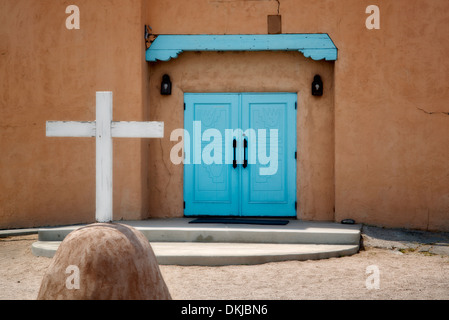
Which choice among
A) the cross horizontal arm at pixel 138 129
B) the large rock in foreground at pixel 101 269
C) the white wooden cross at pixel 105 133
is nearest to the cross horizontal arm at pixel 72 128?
the white wooden cross at pixel 105 133

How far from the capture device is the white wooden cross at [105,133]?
347 centimetres

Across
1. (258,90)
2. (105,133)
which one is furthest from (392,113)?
(105,133)

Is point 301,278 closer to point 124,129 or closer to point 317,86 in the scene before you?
point 124,129

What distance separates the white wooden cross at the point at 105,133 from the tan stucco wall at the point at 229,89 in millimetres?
4872

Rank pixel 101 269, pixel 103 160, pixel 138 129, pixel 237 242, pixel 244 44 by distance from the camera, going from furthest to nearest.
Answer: pixel 244 44 < pixel 237 242 < pixel 138 129 < pixel 103 160 < pixel 101 269

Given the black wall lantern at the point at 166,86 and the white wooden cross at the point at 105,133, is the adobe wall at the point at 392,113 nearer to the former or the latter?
the black wall lantern at the point at 166,86

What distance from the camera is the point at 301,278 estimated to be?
5.64 m

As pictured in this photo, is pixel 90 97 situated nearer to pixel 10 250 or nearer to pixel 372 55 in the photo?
pixel 10 250

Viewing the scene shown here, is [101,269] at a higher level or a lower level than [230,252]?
higher

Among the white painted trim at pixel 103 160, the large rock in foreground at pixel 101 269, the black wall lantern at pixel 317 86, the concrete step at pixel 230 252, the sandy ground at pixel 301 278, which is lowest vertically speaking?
the sandy ground at pixel 301 278

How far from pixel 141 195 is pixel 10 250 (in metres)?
2.15

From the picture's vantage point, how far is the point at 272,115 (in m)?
8.82

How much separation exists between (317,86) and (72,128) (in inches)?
222

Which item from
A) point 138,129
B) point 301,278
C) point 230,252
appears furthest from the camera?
point 230,252
